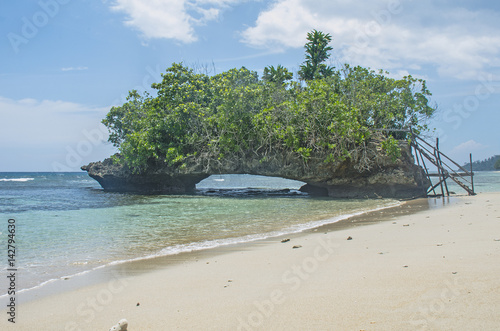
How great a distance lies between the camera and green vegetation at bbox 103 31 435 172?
750 inches

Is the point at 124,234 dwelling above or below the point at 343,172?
below

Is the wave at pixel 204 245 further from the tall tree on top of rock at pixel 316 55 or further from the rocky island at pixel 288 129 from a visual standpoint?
the tall tree on top of rock at pixel 316 55

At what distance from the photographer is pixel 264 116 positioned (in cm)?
2014

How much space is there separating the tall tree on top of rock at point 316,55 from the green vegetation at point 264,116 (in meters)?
1.41

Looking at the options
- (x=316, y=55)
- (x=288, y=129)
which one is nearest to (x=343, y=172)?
(x=288, y=129)

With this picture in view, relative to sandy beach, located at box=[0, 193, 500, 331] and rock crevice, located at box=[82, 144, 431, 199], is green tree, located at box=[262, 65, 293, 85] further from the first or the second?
sandy beach, located at box=[0, 193, 500, 331]

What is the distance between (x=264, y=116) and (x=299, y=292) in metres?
16.8

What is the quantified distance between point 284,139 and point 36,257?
49.3ft

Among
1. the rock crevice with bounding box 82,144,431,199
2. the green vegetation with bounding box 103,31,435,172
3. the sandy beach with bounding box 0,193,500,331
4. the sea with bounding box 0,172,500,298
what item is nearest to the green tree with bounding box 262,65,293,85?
the green vegetation with bounding box 103,31,435,172

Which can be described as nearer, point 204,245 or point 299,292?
point 299,292

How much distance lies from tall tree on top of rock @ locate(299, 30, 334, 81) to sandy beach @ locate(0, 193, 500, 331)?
23071 mm

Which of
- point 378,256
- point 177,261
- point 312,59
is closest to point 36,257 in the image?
point 177,261

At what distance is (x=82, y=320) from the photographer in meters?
3.45

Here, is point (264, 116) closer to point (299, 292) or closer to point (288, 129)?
point (288, 129)
